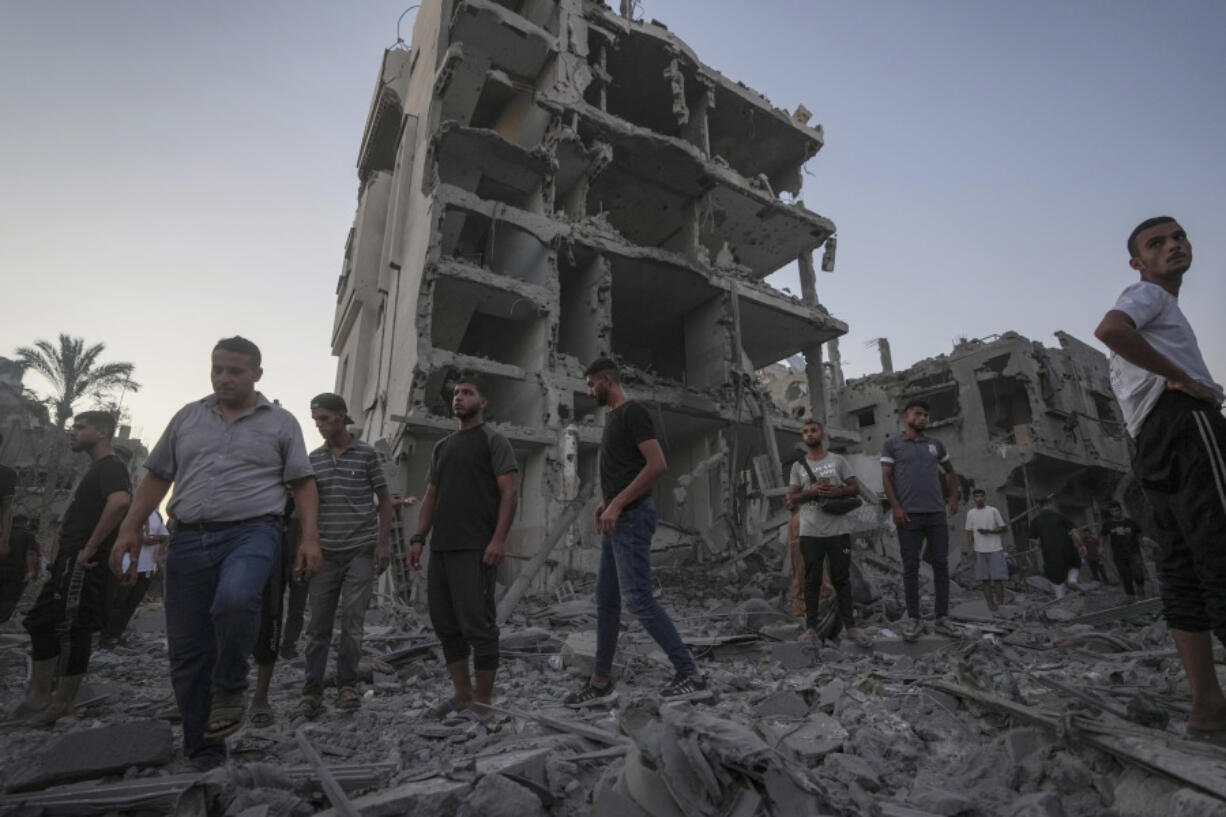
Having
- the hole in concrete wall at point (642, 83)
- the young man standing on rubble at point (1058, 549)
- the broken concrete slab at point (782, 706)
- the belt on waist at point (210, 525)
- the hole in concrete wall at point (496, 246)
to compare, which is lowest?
the broken concrete slab at point (782, 706)

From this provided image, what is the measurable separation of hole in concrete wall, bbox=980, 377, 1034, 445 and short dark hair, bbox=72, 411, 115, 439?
27429mm

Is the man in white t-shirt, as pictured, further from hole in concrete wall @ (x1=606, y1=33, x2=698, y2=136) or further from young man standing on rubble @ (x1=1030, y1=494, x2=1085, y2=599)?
hole in concrete wall @ (x1=606, y1=33, x2=698, y2=136)

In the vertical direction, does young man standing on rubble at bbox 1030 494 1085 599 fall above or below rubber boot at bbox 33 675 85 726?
above

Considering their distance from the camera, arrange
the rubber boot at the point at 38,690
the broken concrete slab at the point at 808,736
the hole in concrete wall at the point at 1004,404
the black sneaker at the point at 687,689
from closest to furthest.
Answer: the broken concrete slab at the point at 808,736 < the black sneaker at the point at 687,689 < the rubber boot at the point at 38,690 < the hole in concrete wall at the point at 1004,404

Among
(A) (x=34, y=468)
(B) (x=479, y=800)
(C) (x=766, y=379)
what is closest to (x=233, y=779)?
(B) (x=479, y=800)

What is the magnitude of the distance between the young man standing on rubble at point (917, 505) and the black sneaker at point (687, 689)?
2445mm

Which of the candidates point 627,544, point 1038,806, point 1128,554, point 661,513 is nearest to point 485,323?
point 661,513

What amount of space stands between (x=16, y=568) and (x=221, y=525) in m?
4.86

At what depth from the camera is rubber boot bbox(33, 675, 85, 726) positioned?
3.39 metres

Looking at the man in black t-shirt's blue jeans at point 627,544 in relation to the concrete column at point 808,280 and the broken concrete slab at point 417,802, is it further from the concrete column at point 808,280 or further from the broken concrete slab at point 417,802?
the concrete column at point 808,280

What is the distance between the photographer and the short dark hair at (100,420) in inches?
158

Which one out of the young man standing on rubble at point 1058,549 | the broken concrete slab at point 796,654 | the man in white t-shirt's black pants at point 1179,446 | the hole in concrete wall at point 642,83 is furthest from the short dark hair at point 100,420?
the hole in concrete wall at point 642,83

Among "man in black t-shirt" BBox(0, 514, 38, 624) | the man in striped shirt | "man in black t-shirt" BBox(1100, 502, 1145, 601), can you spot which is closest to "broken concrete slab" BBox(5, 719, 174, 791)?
the man in striped shirt

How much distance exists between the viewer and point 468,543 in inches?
136
